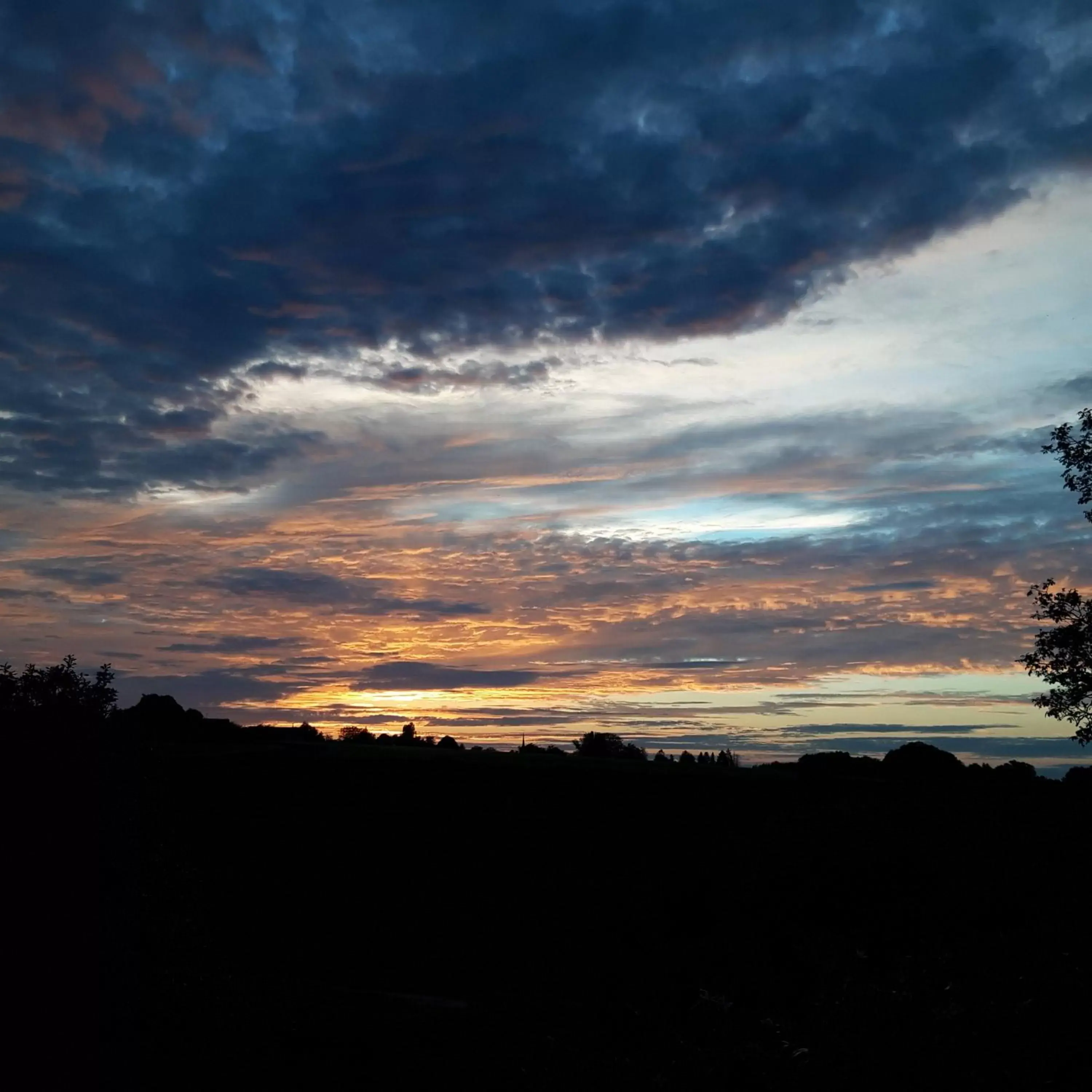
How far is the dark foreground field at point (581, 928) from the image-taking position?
29.4 ft

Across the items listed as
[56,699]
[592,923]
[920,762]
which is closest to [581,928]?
[592,923]

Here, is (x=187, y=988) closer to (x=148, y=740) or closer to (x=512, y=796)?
(x=148, y=740)

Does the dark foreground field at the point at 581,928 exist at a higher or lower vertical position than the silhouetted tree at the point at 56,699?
lower

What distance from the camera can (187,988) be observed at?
9.81m

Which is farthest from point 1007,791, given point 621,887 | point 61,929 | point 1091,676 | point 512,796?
point 61,929

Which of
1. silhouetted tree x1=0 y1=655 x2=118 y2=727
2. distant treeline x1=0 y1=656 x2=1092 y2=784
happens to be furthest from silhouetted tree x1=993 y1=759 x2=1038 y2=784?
silhouetted tree x1=0 y1=655 x2=118 y2=727

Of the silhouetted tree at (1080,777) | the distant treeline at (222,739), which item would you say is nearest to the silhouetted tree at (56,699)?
the distant treeline at (222,739)

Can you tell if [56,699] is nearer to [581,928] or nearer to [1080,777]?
[581,928]

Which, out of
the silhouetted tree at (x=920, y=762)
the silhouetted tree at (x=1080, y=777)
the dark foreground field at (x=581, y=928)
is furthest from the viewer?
the silhouetted tree at (x=920, y=762)

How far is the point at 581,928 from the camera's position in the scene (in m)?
17.0

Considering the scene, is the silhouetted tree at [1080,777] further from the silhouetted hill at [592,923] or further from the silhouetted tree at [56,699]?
the silhouetted tree at [56,699]

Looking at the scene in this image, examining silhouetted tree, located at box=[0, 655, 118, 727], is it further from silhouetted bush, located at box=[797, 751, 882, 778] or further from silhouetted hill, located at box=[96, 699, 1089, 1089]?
silhouetted bush, located at box=[797, 751, 882, 778]

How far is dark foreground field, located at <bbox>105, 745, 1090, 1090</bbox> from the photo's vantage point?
895 cm

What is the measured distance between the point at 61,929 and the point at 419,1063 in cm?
463
